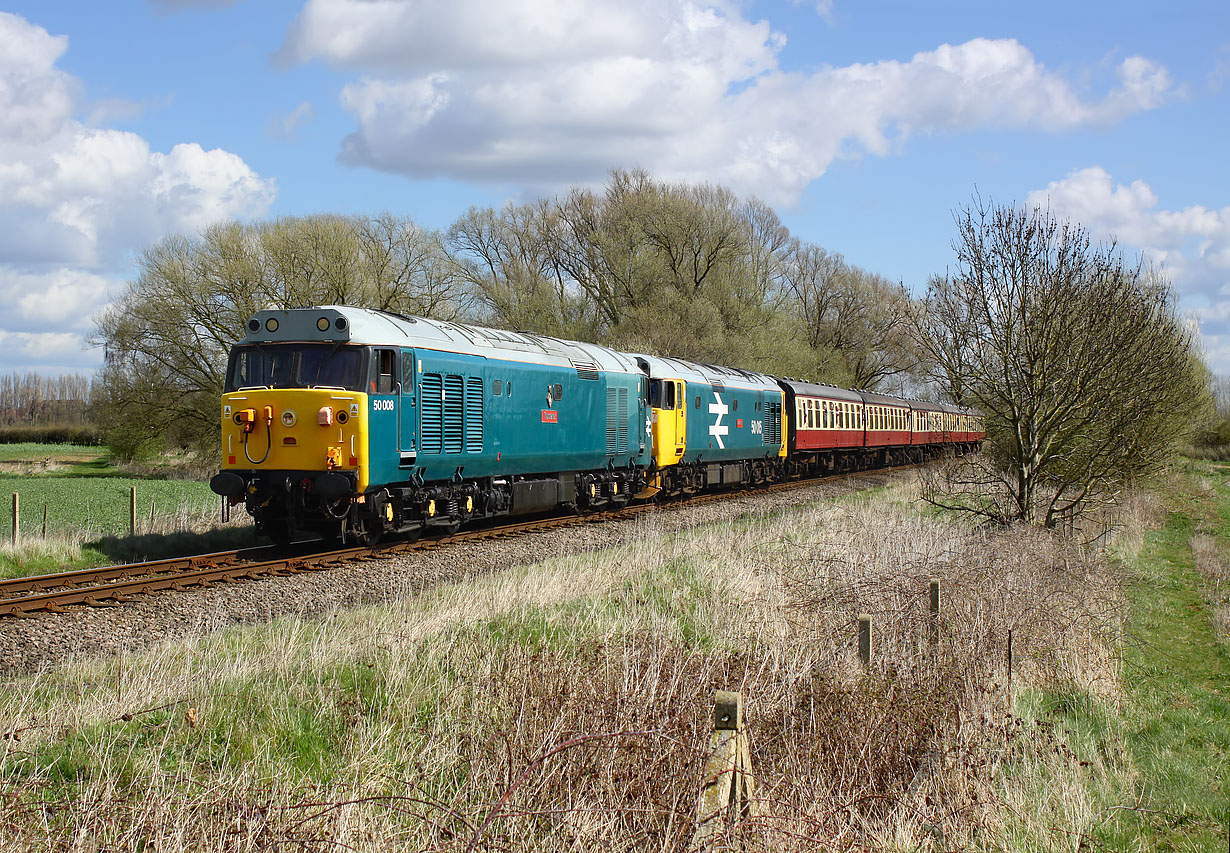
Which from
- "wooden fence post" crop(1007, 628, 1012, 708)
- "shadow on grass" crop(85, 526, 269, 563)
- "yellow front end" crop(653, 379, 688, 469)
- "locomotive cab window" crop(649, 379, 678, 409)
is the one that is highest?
"locomotive cab window" crop(649, 379, 678, 409)

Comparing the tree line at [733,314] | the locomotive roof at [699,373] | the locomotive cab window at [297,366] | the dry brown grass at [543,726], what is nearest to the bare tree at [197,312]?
the tree line at [733,314]

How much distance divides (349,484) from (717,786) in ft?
32.3

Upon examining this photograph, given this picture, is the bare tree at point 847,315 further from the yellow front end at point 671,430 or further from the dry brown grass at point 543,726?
the dry brown grass at point 543,726

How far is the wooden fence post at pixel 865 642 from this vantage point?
7988 mm

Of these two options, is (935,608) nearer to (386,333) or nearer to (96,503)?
(386,333)

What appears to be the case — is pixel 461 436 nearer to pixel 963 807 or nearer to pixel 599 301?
pixel 963 807

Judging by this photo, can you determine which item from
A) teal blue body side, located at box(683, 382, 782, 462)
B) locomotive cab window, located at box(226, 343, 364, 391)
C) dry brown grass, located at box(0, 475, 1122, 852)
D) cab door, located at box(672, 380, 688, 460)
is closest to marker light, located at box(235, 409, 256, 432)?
locomotive cab window, located at box(226, 343, 364, 391)

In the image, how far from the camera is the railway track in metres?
10.9

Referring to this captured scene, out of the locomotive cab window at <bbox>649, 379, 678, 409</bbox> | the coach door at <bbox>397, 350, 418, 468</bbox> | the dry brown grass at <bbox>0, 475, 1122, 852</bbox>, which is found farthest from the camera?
the locomotive cab window at <bbox>649, 379, 678, 409</bbox>

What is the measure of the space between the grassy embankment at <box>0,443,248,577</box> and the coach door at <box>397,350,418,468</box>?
180 inches

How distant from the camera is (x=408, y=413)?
14.5m

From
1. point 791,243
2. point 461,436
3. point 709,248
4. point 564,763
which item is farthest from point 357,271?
point 564,763

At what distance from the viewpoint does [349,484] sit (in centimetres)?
1341

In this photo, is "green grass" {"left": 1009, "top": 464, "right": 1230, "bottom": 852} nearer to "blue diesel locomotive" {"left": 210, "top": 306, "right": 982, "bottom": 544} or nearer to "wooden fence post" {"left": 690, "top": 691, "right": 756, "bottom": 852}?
"wooden fence post" {"left": 690, "top": 691, "right": 756, "bottom": 852}
